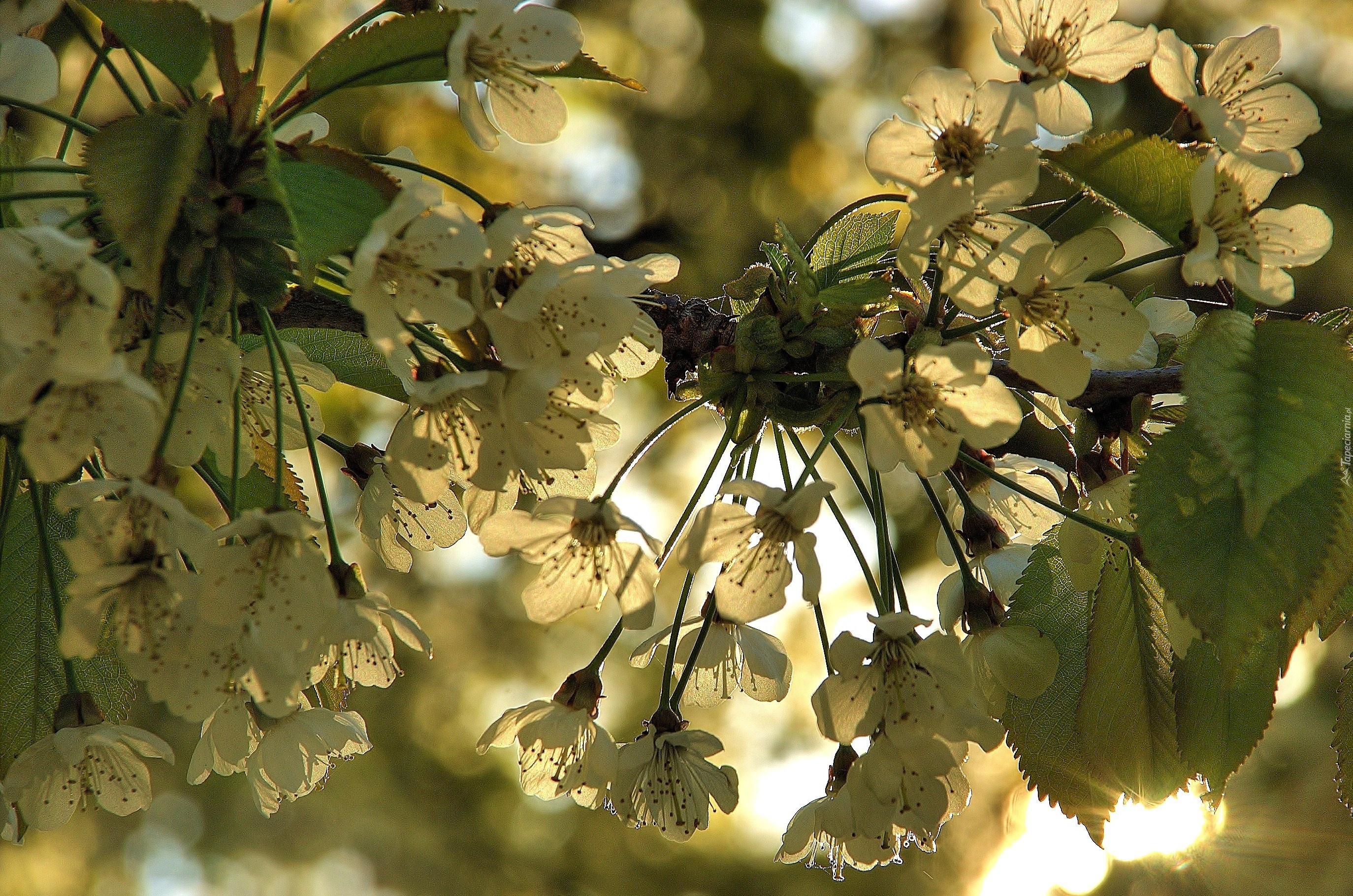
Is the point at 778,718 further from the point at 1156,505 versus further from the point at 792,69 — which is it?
the point at 1156,505

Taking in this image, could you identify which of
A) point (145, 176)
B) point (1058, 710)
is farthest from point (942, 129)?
point (145, 176)

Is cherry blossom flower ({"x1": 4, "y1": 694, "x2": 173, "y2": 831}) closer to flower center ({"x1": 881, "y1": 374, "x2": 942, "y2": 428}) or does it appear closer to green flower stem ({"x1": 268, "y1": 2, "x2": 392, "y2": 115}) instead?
green flower stem ({"x1": 268, "y1": 2, "x2": 392, "y2": 115})

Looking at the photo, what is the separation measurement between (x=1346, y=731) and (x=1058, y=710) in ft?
0.99

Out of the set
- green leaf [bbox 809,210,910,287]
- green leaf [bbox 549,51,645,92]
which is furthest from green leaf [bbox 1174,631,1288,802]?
green leaf [bbox 549,51,645,92]

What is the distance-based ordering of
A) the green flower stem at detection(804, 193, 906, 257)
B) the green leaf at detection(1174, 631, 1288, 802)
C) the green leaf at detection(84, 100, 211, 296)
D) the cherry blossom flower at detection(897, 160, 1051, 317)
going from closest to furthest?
1. the green leaf at detection(84, 100, 211, 296)
2. the cherry blossom flower at detection(897, 160, 1051, 317)
3. the green leaf at detection(1174, 631, 1288, 802)
4. the green flower stem at detection(804, 193, 906, 257)

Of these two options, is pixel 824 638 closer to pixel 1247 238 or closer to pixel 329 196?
pixel 1247 238

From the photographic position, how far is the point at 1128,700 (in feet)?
3.82

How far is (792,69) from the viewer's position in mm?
6645

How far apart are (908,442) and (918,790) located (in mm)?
366

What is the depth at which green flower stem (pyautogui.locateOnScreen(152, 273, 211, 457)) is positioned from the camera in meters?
0.89

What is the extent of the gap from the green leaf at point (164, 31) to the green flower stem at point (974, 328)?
2.54 feet

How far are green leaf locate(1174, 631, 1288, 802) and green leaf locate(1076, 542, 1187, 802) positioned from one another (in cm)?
3

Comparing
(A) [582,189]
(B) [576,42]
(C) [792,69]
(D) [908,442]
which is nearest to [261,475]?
(B) [576,42]

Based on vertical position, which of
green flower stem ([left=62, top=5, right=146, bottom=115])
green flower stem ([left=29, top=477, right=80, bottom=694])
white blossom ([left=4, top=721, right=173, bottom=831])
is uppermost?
green flower stem ([left=62, top=5, right=146, bottom=115])
